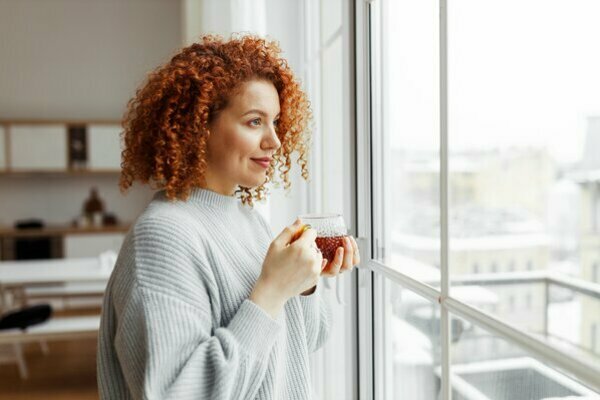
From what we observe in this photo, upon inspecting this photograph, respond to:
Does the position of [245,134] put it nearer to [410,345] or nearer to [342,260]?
[342,260]

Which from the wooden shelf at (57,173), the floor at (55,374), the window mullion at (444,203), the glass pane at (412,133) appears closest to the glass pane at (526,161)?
the window mullion at (444,203)

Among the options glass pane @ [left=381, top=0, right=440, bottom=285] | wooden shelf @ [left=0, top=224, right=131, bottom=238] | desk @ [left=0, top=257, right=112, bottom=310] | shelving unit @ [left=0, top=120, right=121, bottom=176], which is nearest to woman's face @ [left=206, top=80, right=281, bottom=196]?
glass pane @ [left=381, top=0, right=440, bottom=285]

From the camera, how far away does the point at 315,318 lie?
1.29m

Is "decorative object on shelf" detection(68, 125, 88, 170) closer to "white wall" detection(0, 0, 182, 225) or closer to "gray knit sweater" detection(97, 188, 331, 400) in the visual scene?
"white wall" detection(0, 0, 182, 225)

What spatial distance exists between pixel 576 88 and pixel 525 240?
0.28 metres

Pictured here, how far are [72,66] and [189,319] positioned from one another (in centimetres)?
634

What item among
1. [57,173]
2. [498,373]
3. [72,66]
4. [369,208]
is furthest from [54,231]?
[498,373]

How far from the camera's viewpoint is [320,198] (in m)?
2.31

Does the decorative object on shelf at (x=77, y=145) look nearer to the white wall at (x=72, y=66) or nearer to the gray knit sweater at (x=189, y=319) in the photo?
the white wall at (x=72, y=66)

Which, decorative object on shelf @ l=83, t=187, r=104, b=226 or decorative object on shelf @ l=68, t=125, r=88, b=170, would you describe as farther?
decorative object on shelf @ l=83, t=187, r=104, b=226

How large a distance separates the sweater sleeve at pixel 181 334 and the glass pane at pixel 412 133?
472 millimetres

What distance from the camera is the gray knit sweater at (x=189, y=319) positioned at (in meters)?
0.91

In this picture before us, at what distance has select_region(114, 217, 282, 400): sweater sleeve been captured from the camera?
2.96ft

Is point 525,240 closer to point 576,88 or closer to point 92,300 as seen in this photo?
point 576,88
